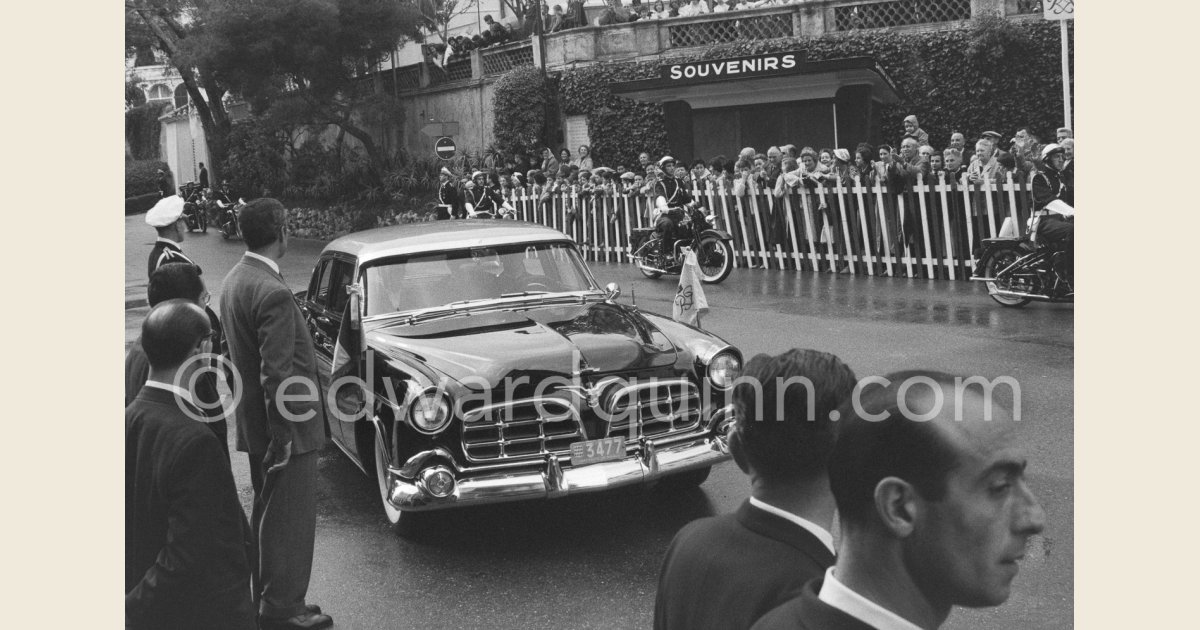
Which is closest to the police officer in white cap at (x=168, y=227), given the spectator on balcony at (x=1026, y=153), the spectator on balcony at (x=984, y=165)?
the spectator on balcony at (x=1026, y=153)

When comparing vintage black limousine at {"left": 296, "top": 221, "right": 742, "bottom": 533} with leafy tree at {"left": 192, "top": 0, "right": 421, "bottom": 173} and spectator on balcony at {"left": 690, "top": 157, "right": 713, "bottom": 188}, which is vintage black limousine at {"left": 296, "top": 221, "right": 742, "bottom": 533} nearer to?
spectator on balcony at {"left": 690, "top": 157, "right": 713, "bottom": 188}

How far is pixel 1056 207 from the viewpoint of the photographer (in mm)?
12273

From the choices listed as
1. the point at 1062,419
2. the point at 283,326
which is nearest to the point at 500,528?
the point at 283,326

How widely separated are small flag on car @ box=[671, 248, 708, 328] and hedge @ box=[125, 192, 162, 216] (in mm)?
42381

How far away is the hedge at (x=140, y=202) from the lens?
48875 mm

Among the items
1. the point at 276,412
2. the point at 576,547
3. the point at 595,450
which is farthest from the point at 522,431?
the point at 276,412

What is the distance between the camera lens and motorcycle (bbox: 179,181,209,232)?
36.0 metres

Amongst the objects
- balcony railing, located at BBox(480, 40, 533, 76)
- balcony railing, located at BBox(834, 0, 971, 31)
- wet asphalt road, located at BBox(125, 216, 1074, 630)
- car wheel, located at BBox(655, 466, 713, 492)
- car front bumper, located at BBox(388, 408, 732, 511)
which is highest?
balcony railing, located at BBox(480, 40, 533, 76)

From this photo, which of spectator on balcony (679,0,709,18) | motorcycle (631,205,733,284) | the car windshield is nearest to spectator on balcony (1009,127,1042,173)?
motorcycle (631,205,733,284)

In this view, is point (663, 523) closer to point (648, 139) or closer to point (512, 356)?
point (512, 356)

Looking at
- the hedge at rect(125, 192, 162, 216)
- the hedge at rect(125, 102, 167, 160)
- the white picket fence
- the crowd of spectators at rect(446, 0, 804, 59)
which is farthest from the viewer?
the hedge at rect(125, 102, 167, 160)

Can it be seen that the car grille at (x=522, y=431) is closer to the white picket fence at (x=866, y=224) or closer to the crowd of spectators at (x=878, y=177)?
the crowd of spectators at (x=878, y=177)

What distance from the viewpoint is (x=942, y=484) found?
1759mm

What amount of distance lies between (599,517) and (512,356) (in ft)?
3.55
